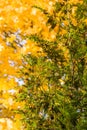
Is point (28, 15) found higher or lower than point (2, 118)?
higher

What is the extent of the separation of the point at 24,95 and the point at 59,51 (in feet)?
3.83

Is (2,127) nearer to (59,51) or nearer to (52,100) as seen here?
(52,100)

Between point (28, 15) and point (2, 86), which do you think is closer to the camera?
point (2, 86)

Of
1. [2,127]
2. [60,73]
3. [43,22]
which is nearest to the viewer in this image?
[2,127]

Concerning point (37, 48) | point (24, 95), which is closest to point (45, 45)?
point (37, 48)

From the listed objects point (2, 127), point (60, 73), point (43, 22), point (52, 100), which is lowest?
point (2, 127)

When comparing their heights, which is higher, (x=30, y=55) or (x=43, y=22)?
(x=43, y=22)

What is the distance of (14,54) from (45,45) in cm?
65

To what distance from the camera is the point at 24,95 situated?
7.02 metres

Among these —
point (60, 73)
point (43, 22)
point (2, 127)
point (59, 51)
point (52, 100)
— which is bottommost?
point (2, 127)

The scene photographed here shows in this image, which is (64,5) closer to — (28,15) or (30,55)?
(28,15)

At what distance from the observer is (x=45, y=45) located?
7434mm

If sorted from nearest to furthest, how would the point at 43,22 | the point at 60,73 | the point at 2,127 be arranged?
the point at 2,127, the point at 60,73, the point at 43,22

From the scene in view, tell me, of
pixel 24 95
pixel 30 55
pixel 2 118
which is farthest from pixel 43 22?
pixel 2 118
